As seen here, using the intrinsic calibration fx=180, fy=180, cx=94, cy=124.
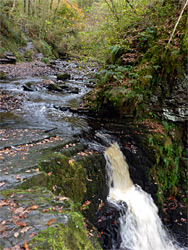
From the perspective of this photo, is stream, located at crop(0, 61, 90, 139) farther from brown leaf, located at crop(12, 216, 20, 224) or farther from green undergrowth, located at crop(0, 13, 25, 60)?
green undergrowth, located at crop(0, 13, 25, 60)

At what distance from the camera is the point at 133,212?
536 cm

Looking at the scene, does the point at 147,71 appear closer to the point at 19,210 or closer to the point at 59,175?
the point at 59,175

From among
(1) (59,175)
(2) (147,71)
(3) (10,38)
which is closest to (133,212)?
(1) (59,175)

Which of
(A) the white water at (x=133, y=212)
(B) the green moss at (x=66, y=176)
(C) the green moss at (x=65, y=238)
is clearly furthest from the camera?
(A) the white water at (x=133, y=212)

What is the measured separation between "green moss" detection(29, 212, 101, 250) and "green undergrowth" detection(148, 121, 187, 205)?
484 cm

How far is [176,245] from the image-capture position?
19.8ft

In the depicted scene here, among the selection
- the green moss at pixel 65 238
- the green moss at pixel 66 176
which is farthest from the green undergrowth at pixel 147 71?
the green moss at pixel 65 238

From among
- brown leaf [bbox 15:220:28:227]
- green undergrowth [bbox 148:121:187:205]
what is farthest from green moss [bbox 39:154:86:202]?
green undergrowth [bbox 148:121:187:205]

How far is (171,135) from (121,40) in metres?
5.00

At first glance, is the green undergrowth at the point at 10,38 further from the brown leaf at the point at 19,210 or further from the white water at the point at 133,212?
the brown leaf at the point at 19,210

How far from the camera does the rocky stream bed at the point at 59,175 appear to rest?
211cm

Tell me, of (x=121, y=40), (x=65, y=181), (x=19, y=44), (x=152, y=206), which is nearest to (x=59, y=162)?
(x=65, y=181)

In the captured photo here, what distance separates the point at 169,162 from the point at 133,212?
2887mm

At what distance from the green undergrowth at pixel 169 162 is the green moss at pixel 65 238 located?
4845 millimetres
